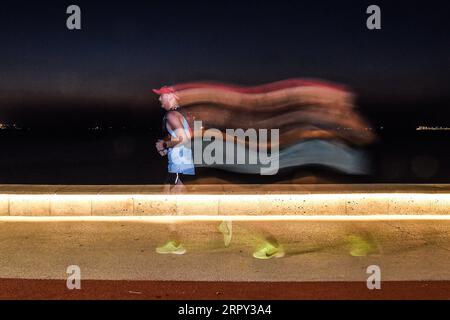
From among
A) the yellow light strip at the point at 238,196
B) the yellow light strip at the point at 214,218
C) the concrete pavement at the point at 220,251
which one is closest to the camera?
the concrete pavement at the point at 220,251

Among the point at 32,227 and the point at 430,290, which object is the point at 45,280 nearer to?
the point at 32,227

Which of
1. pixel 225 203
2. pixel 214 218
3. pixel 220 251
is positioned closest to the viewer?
pixel 220 251

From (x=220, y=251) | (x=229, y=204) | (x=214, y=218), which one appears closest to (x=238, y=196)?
(x=229, y=204)

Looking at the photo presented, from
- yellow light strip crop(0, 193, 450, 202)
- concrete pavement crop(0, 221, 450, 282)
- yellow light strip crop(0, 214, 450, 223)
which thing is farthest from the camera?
yellow light strip crop(0, 193, 450, 202)

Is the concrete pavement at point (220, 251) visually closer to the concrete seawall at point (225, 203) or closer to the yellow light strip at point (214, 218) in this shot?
the yellow light strip at point (214, 218)

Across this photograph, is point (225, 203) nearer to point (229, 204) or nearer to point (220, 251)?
point (229, 204)

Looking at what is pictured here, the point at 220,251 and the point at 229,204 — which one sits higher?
the point at 229,204

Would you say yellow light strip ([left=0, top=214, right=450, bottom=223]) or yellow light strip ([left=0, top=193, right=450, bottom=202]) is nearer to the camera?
yellow light strip ([left=0, top=214, right=450, bottom=223])

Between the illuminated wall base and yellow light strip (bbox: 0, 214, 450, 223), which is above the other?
the illuminated wall base

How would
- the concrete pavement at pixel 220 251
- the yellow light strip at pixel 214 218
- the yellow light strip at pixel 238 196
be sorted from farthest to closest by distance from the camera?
the yellow light strip at pixel 238 196
the yellow light strip at pixel 214 218
the concrete pavement at pixel 220 251

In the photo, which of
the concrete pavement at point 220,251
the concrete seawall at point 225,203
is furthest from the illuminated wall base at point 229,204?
the concrete pavement at point 220,251

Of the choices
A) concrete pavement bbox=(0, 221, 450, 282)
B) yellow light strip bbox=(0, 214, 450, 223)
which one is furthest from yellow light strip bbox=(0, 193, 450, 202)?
concrete pavement bbox=(0, 221, 450, 282)

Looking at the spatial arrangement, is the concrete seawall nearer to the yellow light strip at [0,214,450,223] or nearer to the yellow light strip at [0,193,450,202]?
the yellow light strip at [0,193,450,202]
